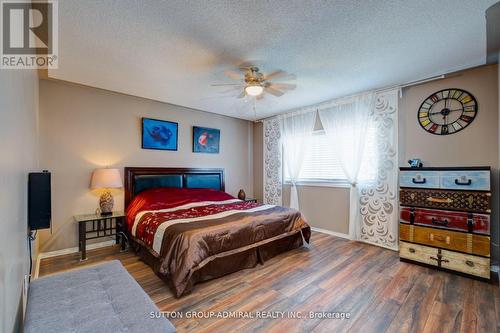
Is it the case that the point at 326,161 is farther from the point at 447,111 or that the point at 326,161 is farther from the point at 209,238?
the point at 209,238

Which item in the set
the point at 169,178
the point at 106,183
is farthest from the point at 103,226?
the point at 169,178

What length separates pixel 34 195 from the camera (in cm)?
173

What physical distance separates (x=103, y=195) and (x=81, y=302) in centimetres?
253

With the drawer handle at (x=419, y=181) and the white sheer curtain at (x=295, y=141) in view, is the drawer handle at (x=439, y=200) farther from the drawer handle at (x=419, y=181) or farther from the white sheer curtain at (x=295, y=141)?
the white sheer curtain at (x=295, y=141)

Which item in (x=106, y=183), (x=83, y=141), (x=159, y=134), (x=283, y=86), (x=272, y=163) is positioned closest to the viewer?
(x=283, y=86)

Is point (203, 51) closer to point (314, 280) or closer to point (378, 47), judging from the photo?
point (378, 47)

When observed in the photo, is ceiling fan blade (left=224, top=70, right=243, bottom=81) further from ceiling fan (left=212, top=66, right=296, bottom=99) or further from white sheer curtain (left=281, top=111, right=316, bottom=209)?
white sheer curtain (left=281, top=111, right=316, bottom=209)

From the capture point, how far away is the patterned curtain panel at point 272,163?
5125 mm

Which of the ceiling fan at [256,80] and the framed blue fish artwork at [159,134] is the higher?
the ceiling fan at [256,80]

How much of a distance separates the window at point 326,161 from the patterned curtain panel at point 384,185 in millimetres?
106

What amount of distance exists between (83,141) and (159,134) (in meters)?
1.14

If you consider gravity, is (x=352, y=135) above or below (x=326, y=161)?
above

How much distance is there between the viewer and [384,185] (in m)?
3.47

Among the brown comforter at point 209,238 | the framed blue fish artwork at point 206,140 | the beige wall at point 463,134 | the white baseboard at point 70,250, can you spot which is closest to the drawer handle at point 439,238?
the beige wall at point 463,134
